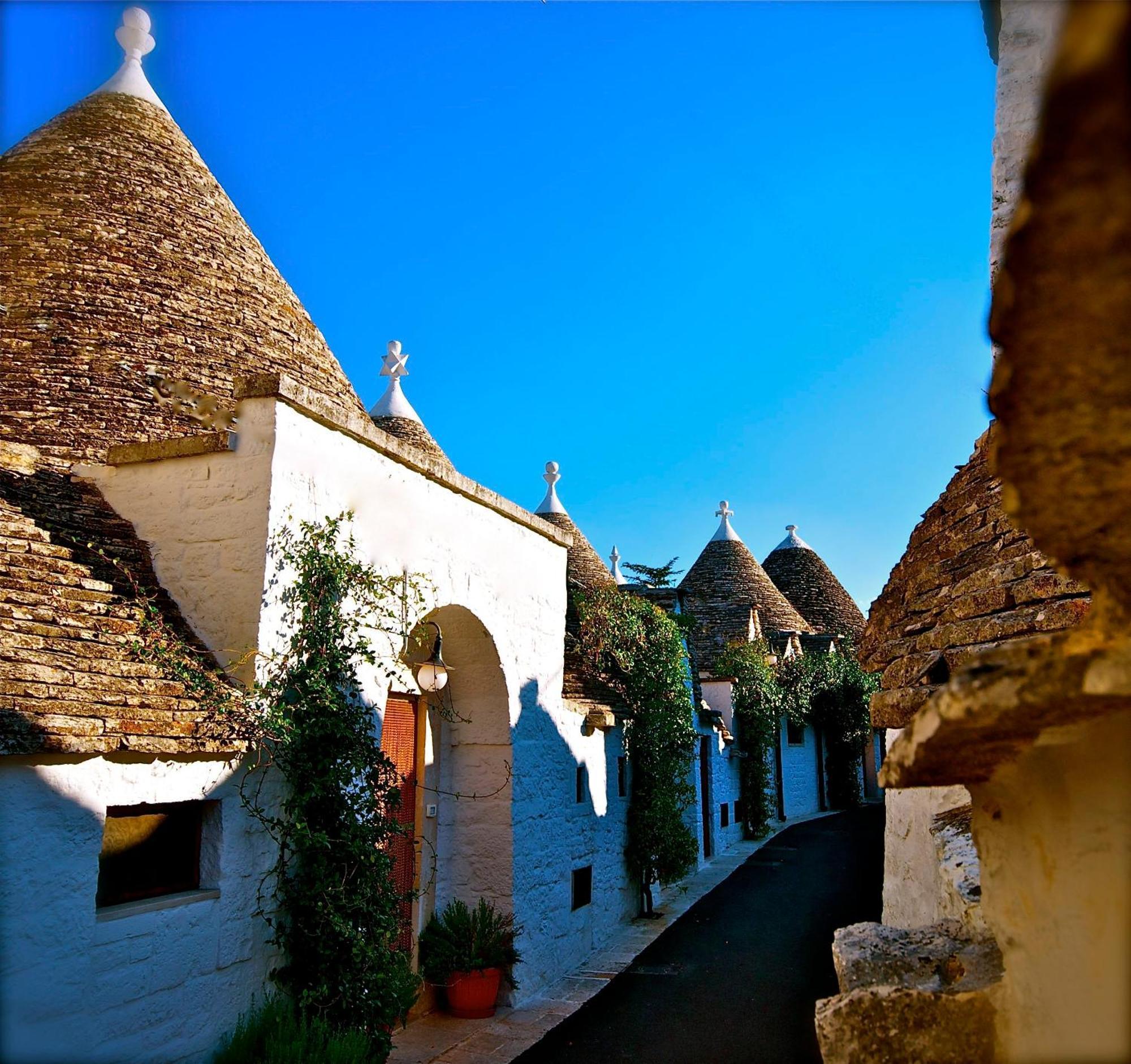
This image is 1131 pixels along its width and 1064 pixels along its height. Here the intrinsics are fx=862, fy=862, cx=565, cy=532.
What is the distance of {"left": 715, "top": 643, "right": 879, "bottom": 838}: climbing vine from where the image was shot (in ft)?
65.7

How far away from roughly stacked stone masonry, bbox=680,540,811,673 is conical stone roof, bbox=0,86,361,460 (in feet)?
58.3

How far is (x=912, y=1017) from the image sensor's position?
1709mm

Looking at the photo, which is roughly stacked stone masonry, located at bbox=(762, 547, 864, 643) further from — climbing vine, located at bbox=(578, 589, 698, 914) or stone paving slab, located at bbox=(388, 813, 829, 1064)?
stone paving slab, located at bbox=(388, 813, 829, 1064)

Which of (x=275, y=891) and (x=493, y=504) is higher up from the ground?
(x=493, y=504)

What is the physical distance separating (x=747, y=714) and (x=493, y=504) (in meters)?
13.7

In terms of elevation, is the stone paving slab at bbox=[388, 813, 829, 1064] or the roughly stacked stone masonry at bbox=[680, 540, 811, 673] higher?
the roughly stacked stone masonry at bbox=[680, 540, 811, 673]

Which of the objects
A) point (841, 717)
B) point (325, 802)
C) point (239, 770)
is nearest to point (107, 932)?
point (239, 770)

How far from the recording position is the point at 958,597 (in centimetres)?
415

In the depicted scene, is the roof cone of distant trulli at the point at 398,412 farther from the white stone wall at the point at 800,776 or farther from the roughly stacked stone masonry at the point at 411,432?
the white stone wall at the point at 800,776

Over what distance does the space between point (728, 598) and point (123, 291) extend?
843 inches

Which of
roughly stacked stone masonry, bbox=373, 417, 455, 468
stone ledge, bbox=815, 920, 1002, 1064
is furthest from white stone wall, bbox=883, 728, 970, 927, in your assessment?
roughly stacked stone masonry, bbox=373, 417, 455, 468

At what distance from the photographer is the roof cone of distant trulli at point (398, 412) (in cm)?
1198

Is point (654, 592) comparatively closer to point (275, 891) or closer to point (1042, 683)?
point (275, 891)

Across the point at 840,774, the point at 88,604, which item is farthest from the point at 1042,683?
the point at 840,774
